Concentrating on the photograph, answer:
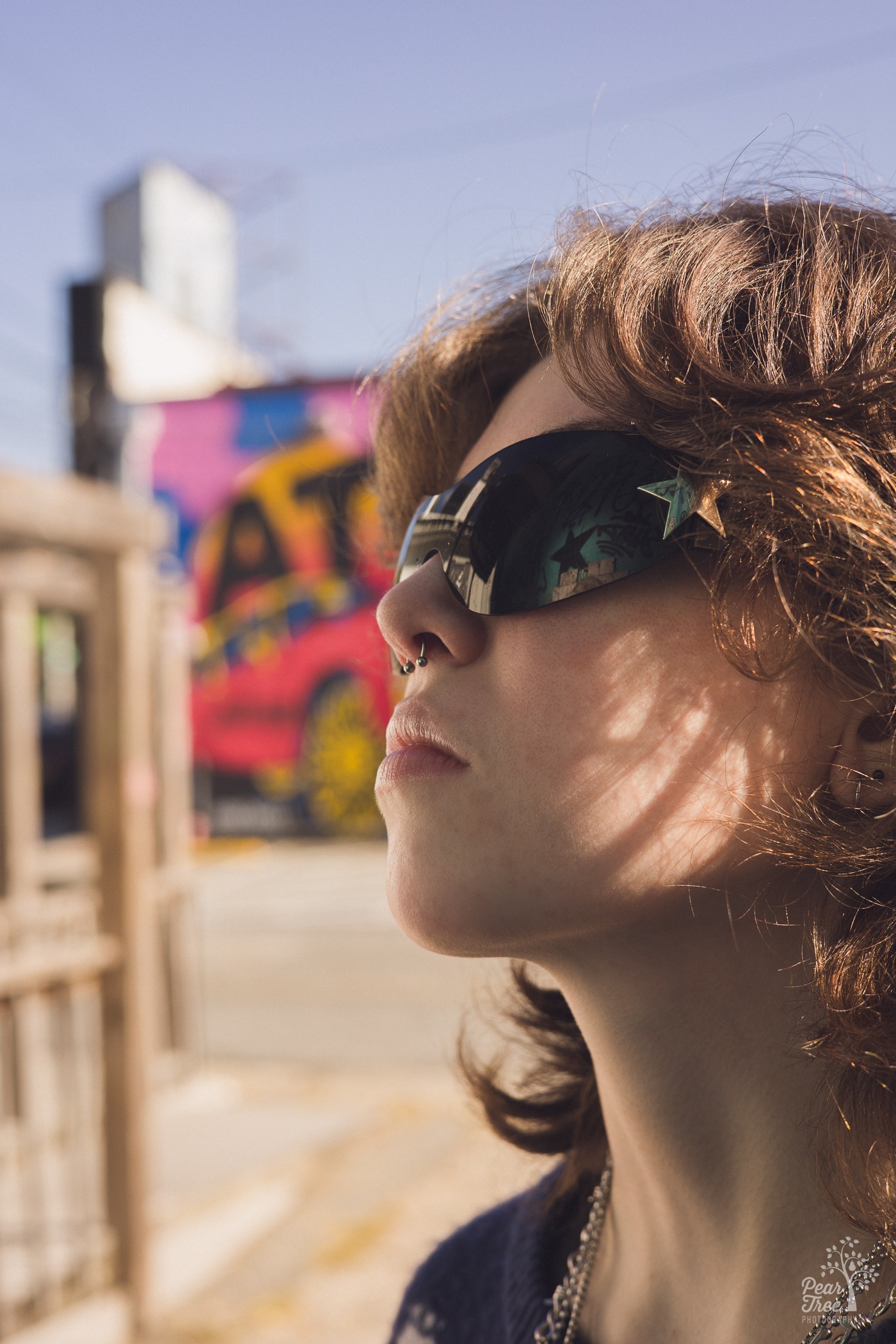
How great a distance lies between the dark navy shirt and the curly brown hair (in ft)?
1.39

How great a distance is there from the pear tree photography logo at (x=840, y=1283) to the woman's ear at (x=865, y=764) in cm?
35

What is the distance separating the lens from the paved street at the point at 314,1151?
3.59 m

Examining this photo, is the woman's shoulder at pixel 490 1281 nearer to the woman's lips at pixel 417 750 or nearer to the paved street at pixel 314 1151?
the paved street at pixel 314 1151

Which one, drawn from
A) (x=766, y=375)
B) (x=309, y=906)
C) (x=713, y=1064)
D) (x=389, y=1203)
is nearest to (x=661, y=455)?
(x=766, y=375)

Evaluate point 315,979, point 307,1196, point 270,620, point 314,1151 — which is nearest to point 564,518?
point 307,1196

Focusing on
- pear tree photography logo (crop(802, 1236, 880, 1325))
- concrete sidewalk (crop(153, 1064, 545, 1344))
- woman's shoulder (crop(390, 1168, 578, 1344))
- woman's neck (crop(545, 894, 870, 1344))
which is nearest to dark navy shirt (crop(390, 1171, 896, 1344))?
woman's shoulder (crop(390, 1168, 578, 1344))

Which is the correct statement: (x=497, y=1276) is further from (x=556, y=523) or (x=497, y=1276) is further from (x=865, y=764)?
(x=556, y=523)

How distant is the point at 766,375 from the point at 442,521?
324mm

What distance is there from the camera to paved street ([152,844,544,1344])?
3.59m

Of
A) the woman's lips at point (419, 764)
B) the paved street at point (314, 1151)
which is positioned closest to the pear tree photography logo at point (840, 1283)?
the woman's lips at point (419, 764)

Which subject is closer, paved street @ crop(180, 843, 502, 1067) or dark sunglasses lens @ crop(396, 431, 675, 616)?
dark sunglasses lens @ crop(396, 431, 675, 616)

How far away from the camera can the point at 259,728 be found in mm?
15172

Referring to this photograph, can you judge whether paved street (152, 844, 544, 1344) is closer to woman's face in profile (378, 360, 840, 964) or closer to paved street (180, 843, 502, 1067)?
paved street (180, 843, 502, 1067)

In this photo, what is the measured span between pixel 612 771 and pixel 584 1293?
1.95ft
